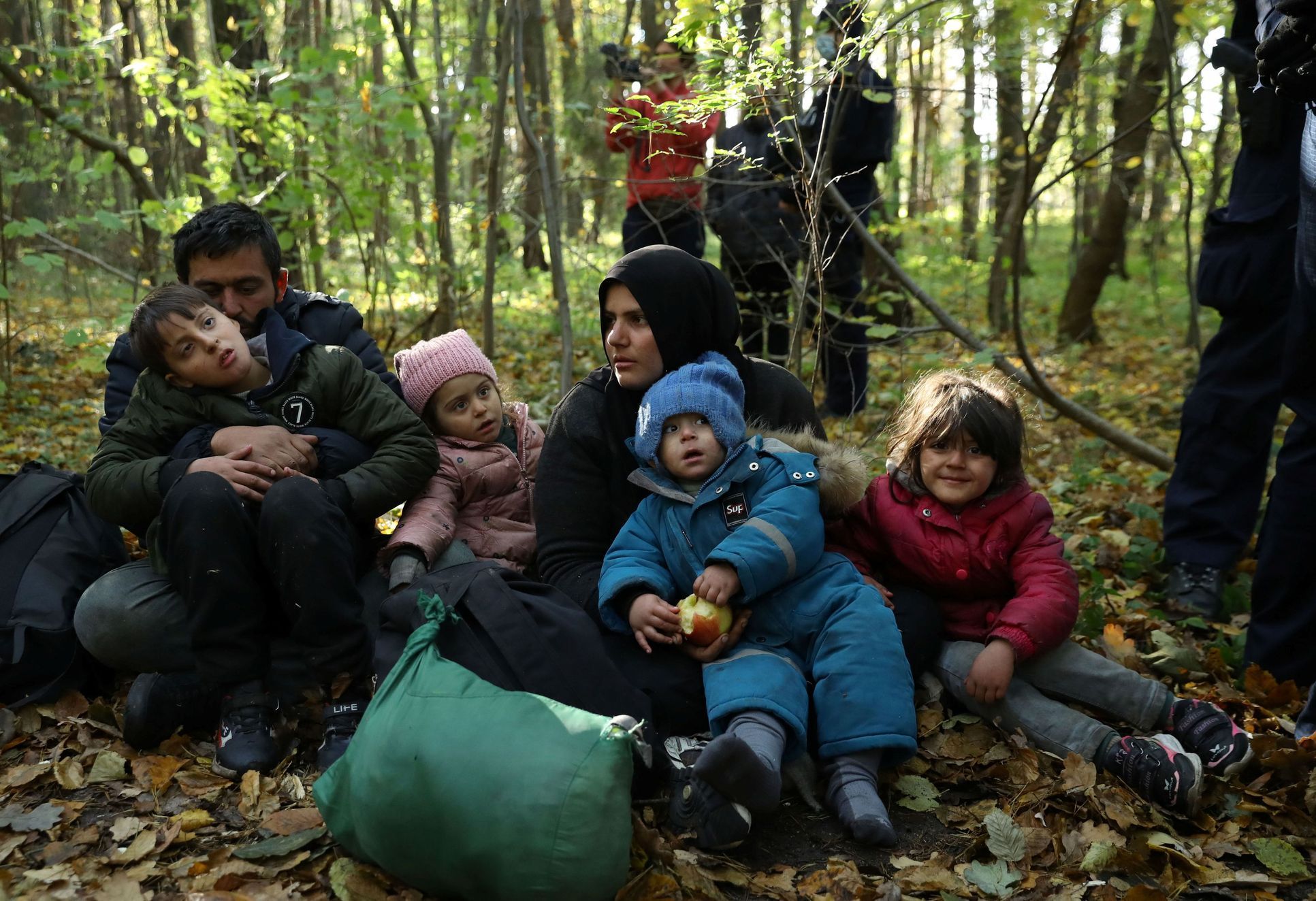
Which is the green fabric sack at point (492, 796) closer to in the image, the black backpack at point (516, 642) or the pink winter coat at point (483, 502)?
the black backpack at point (516, 642)

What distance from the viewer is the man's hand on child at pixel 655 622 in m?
2.61

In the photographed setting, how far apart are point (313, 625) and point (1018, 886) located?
191 centimetres

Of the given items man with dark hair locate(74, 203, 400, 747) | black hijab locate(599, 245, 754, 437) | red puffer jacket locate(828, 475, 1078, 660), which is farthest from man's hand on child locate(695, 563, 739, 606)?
man with dark hair locate(74, 203, 400, 747)

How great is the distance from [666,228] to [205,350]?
376cm

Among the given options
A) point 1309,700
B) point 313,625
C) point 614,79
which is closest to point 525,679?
point 313,625

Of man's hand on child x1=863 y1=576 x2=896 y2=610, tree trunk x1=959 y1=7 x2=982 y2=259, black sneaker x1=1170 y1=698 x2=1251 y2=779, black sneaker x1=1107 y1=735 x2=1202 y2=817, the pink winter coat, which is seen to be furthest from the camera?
tree trunk x1=959 y1=7 x2=982 y2=259

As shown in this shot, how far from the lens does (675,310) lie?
2.95 meters

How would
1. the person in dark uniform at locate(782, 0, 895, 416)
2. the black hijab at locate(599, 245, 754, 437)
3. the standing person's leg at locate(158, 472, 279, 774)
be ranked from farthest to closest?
1. the person in dark uniform at locate(782, 0, 895, 416)
2. the black hijab at locate(599, 245, 754, 437)
3. the standing person's leg at locate(158, 472, 279, 774)

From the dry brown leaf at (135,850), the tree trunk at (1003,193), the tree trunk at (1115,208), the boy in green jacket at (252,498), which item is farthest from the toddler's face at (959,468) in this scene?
the tree trunk at (1115,208)

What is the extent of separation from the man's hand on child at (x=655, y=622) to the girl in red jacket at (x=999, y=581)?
0.68m

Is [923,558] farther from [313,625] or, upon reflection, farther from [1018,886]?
[313,625]

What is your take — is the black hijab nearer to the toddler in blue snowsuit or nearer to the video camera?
the toddler in blue snowsuit

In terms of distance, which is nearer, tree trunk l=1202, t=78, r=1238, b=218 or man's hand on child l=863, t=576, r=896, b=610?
man's hand on child l=863, t=576, r=896, b=610

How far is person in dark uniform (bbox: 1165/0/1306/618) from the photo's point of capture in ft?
10.8
